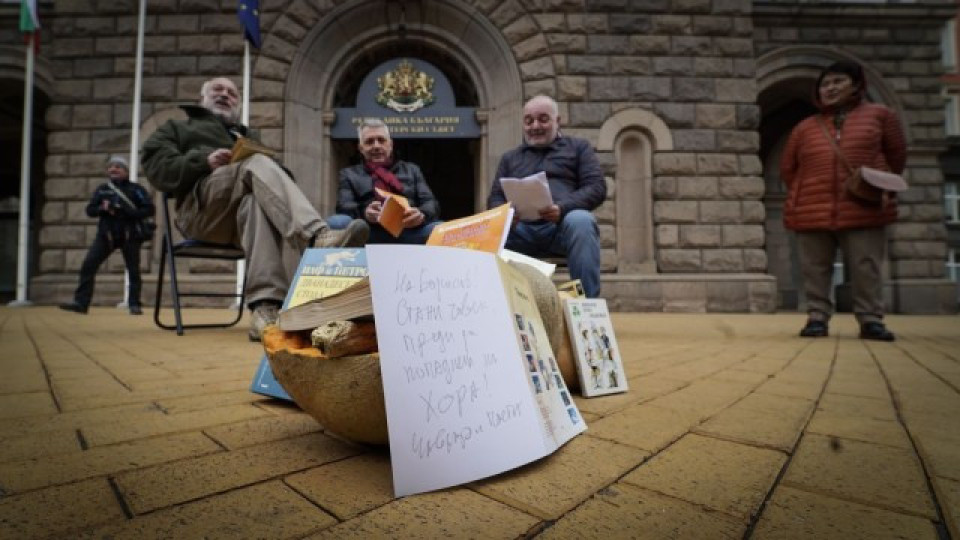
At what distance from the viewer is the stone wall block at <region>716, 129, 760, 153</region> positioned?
595 centimetres

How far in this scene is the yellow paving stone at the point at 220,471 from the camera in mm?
638

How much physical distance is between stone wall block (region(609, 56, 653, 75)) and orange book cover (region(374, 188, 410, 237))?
Result: 489 cm

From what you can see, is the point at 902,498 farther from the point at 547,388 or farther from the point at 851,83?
the point at 851,83

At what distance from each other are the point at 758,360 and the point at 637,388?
98 cm

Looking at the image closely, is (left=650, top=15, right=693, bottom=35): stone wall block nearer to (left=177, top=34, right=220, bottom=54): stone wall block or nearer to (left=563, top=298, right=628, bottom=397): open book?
(left=177, top=34, right=220, bottom=54): stone wall block

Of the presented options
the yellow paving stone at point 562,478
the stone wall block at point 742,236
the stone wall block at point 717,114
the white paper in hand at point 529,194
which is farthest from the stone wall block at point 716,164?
the yellow paving stone at point 562,478

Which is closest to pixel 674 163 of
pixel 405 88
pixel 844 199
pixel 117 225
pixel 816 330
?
pixel 844 199

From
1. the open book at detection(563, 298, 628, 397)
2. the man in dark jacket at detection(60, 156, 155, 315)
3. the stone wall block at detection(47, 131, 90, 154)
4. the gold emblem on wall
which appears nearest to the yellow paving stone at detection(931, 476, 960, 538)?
the open book at detection(563, 298, 628, 397)

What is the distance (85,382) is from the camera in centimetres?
137

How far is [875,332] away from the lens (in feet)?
9.64

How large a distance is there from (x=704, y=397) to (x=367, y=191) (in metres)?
2.19

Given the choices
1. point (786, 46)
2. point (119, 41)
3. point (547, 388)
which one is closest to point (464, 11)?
point (119, 41)

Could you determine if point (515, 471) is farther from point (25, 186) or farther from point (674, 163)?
point (25, 186)

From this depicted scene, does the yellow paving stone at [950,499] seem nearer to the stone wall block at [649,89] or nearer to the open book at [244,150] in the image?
the open book at [244,150]
